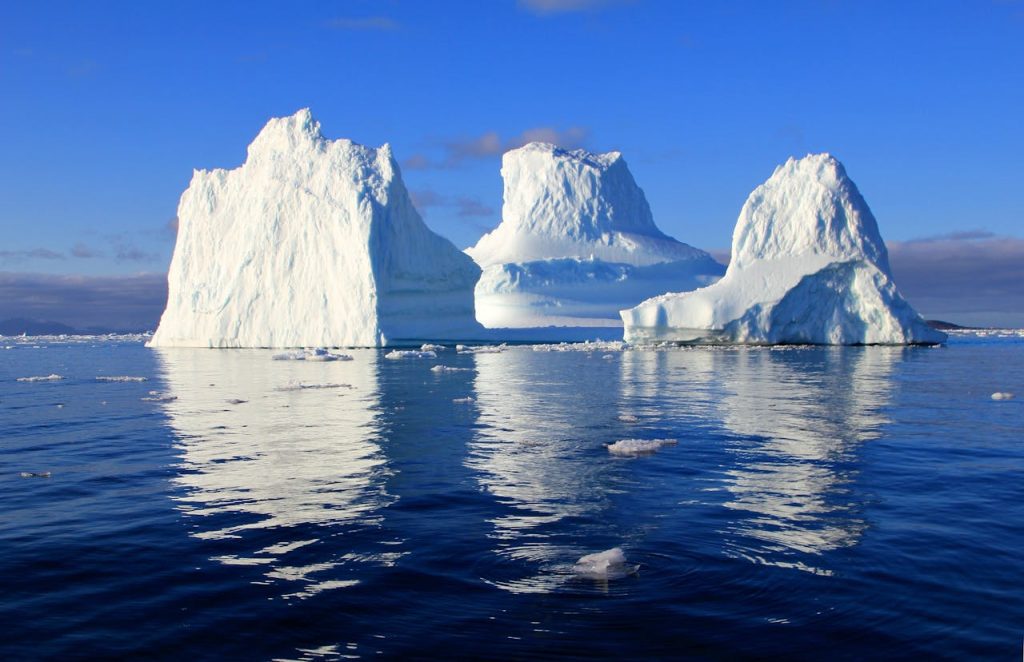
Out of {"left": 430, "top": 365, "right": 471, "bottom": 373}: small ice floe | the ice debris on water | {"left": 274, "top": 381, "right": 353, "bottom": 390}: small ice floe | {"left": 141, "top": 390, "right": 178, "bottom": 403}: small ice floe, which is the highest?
the ice debris on water

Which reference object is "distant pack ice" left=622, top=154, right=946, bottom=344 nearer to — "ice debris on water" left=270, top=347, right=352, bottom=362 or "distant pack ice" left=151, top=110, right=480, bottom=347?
"distant pack ice" left=151, top=110, right=480, bottom=347

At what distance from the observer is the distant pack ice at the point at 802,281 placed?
1555 inches

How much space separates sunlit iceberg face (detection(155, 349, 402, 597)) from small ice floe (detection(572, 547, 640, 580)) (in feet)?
4.48

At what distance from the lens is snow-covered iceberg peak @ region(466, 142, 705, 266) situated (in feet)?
262

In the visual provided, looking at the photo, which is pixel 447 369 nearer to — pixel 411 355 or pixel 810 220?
pixel 411 355

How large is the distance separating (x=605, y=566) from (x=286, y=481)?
4496 mm

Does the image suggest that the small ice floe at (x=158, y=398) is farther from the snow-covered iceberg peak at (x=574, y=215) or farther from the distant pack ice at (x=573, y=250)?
the snow-covered iceberg peak at (x=574, y=215)

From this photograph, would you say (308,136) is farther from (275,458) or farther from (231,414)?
(275,458)

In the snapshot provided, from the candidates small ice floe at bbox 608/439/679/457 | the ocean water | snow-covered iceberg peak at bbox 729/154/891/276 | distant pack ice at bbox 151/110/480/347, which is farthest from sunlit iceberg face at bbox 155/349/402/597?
snow-covered iceberg peak at bbox 729/154/891/276

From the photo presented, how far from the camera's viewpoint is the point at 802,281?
3938cm

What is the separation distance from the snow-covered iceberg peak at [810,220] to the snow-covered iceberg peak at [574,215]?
3613cm

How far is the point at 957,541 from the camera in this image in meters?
6.49

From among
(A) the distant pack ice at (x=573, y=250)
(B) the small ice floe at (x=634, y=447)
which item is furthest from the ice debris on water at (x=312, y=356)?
(A) the distant pack ice at (x=573, y=250)

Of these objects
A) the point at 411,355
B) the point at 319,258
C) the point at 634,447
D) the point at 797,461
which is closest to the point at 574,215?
the point at 319,258
